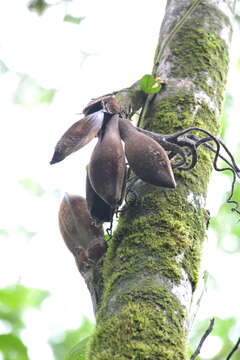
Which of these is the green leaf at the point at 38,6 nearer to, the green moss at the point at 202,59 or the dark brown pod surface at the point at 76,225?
the green moss at the point at 202,59

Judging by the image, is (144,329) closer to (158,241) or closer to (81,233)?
(158,241)

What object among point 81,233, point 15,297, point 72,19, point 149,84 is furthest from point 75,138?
point 72,19

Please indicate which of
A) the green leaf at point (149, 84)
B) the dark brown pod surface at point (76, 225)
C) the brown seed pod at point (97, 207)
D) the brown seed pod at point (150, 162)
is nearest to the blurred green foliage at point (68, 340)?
the dark brown pod surface at point (76, 225)

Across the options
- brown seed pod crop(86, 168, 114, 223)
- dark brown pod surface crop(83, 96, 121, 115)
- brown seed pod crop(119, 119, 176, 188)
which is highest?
dark brown pod surface crop(83, 96, 121, 115)

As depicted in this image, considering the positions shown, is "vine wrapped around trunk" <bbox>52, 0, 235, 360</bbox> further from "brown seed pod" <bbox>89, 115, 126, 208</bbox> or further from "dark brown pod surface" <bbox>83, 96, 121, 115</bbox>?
"brown seed pod" <bbox>89, 115, 126, 208</bbox>

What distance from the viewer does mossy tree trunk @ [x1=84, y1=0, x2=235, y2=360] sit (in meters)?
1.33

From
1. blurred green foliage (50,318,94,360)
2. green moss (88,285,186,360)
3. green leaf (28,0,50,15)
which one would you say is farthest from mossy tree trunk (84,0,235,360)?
green leaf (28,0,50,15)

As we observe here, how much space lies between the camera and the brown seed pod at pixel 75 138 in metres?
1.59

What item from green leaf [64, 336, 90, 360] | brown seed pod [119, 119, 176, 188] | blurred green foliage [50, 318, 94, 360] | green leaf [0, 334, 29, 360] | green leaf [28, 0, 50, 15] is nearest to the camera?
green leaf [0, 334, 29, 360]

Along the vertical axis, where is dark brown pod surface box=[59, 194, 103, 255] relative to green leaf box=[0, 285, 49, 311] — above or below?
above

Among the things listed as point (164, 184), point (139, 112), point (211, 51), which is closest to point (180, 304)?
point (164, 184)

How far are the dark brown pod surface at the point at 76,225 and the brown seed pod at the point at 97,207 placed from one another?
11 cm

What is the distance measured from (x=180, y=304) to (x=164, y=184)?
1.05 feet

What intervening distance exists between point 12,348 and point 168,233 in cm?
51
